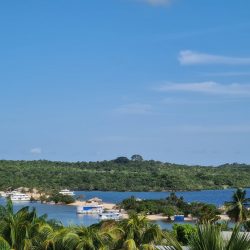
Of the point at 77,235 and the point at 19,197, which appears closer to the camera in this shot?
the point at 77,235

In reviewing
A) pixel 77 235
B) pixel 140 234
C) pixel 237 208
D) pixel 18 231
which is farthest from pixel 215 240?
pixel 237 208

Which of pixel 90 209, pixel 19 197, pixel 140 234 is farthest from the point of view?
pixel 19 197

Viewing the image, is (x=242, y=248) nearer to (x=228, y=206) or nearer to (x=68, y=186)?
(x=228, y=206)

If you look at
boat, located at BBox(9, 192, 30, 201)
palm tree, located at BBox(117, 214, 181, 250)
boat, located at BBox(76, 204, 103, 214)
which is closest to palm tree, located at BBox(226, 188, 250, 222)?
palm tree, located at BBox(117, 214, 181, 250)

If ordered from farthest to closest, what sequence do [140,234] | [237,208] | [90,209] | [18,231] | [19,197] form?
[19,197] → [90,209] → [237,208] → [140,234] → [18,231]

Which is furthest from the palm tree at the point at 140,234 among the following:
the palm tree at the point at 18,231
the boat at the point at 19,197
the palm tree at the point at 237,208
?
the boat at the point at 19,197

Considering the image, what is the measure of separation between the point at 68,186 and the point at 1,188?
25.1 metres

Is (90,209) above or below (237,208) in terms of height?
below

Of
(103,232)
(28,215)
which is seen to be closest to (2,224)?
(28,215)

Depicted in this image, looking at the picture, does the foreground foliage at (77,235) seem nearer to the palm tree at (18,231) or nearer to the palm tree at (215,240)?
the palm tree at (18,231)

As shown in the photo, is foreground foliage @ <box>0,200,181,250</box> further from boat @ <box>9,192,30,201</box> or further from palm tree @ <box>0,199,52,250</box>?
boat @ <box>9,192,30,201</box>

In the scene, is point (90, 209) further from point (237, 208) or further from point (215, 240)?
point (215, 240)

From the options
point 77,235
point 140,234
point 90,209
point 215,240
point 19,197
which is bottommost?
point 90,209

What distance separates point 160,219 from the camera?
10456 centimetres
